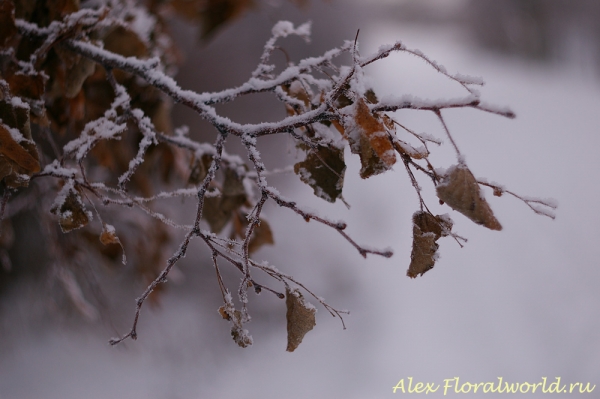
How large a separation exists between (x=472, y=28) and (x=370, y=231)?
4736 millimetres

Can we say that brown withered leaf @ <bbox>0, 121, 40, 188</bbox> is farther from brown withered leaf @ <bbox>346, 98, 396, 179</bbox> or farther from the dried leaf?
brown withered leaf @ <bbox>346, 98, 396, 179</bbox>

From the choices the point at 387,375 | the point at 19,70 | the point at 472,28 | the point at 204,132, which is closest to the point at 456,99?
the point at 19,70

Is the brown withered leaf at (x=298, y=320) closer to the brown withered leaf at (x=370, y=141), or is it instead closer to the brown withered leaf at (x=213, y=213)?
the brown withered leaf at (x=370, y=141)

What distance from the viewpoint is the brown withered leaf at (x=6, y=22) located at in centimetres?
41

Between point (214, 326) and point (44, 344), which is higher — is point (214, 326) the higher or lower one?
the lower one

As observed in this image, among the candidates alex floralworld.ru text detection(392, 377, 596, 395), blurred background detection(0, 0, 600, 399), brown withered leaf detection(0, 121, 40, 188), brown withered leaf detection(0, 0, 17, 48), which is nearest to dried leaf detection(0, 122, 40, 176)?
brown withered leaf detection(0, 121, 40, 188)

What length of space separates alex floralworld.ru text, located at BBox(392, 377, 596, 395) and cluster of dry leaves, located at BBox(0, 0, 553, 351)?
0.85 m

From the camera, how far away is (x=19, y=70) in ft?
1.48

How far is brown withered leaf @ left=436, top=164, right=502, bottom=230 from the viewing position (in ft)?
0.80

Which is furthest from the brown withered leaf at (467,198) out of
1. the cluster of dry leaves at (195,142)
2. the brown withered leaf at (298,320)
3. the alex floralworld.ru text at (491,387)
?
the alex floralworld.ru text at (491,387)

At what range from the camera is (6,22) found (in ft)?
1.37

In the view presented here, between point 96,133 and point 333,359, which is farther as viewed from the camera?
point 333,359

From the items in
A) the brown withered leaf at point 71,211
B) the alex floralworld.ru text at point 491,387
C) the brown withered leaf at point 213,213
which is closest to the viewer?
the brown withered leaf at point 71,211

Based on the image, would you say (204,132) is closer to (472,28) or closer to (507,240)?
(507,240)
